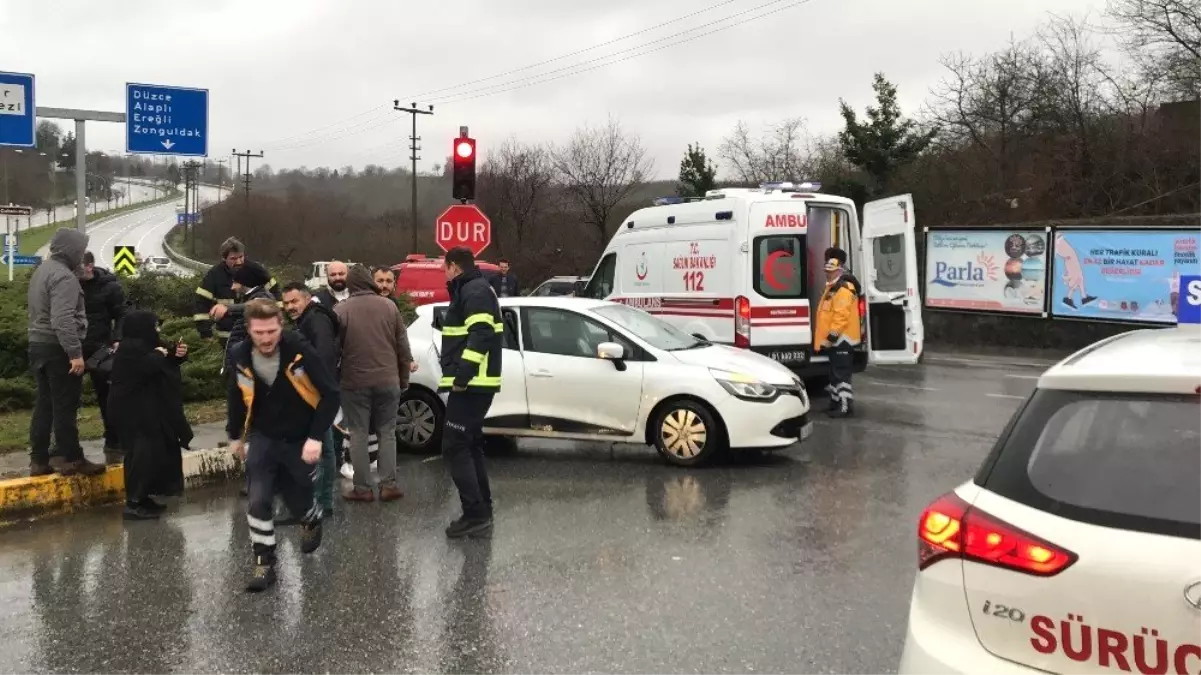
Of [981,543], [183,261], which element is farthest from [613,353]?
[183,261]

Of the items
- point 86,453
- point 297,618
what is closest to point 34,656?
point 297,618

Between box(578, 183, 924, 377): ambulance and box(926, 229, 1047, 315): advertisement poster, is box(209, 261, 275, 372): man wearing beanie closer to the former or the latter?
box(578, 183, 924, 377): ambulance

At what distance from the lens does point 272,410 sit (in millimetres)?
5195

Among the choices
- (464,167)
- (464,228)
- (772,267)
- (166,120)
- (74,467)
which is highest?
(166,120)

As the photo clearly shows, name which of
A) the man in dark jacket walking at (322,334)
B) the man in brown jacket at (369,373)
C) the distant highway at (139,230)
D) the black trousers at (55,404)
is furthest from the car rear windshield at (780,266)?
the distant highway at (139,230)

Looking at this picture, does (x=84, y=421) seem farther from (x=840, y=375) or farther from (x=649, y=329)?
(x=840, y=375)

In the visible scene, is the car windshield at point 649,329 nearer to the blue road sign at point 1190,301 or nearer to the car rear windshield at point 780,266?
the car rear windshield at point 780,266

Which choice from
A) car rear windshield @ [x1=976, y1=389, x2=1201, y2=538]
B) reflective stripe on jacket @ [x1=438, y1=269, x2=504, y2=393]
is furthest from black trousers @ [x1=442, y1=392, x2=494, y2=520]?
car rear windshield @ [x1=976, y1=389, x2=1201, y2=538]

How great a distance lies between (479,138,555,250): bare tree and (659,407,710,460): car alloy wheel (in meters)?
40.6

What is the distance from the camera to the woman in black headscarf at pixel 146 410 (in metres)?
6.45

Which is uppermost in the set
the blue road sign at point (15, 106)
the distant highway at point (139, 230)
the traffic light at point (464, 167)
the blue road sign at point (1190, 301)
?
the distant highway at point (139, 230)

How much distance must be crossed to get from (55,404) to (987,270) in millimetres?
18014

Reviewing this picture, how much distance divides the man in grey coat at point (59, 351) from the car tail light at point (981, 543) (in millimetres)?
6288

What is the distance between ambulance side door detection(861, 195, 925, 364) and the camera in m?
11.6
